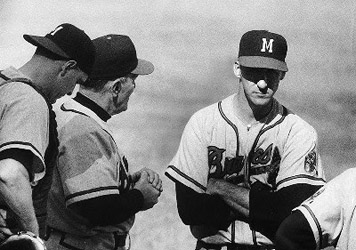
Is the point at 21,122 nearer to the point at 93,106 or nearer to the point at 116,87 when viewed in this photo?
the point at 93,106

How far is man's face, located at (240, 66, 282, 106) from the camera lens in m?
3.94

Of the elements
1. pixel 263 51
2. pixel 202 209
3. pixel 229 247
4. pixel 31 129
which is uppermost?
pixel 263 51

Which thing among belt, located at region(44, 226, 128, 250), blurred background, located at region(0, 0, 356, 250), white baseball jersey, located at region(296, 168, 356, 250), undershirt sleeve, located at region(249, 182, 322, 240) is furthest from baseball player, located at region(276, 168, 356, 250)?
blurred background, located at region(0, 0, 356, 250)

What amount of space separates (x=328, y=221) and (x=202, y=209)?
109cm

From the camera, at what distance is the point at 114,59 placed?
380 cm

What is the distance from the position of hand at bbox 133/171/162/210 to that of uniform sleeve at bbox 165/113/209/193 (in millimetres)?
205

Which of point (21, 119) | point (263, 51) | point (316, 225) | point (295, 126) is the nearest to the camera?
point (316, 225)

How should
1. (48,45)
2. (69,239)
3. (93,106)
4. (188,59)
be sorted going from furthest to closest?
(188,59), (93,106), (69,239), (48,45)

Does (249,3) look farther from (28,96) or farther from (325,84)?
(28,96)

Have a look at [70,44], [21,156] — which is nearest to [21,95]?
[21,156]

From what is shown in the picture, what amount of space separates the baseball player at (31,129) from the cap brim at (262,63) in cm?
93

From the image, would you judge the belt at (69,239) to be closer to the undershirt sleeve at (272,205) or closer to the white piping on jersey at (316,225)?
the undershirt sleeve at (272,205)

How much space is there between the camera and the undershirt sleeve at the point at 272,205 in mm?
3736

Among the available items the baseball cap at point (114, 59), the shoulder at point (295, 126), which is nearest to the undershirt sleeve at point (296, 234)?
the shoulder at point (295, 126)
